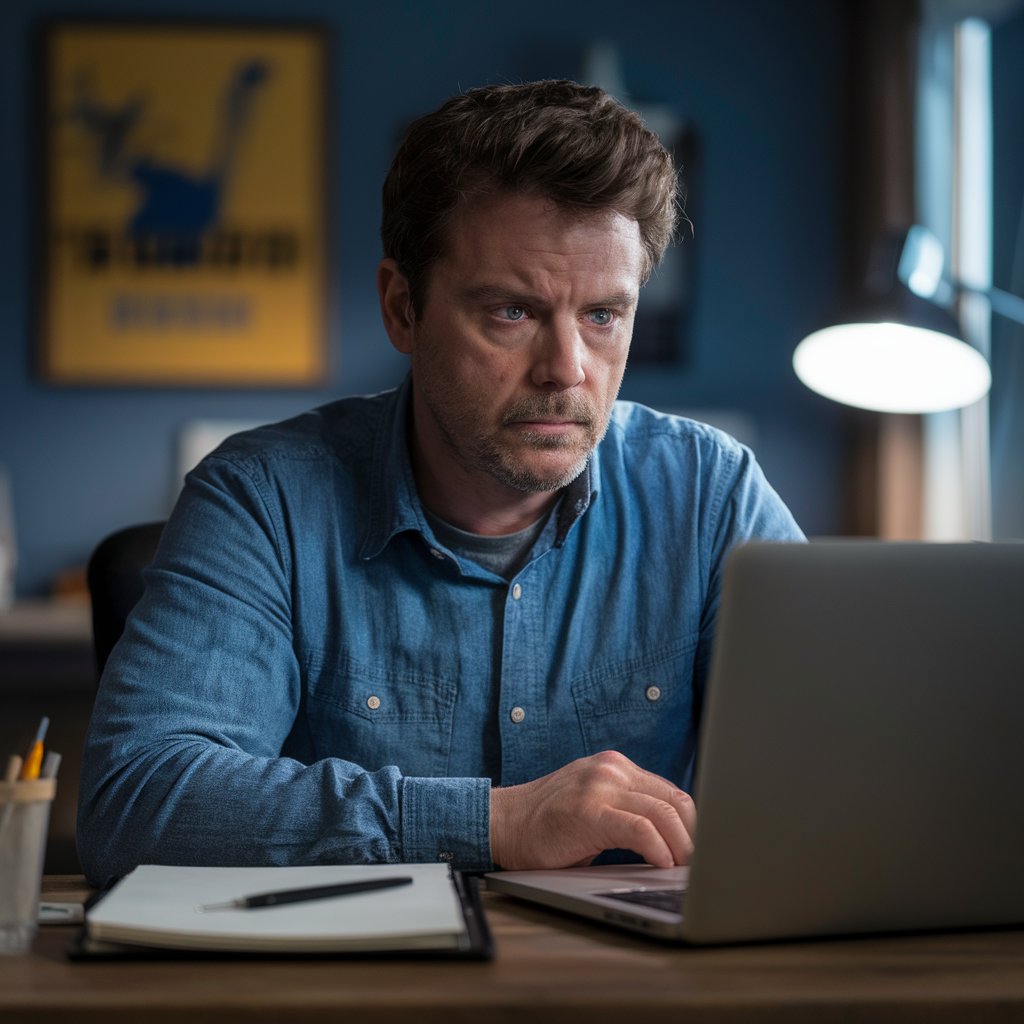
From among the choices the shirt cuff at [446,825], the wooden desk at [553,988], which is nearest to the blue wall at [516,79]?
the shirt cuff at [446,825]

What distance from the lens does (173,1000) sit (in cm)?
64

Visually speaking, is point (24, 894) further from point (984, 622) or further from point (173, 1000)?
point (984, 622)

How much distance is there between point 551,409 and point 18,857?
0.70 metres

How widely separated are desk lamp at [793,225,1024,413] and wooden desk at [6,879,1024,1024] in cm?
156

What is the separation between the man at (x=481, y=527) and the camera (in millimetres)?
1287

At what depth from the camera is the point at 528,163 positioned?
130 cm

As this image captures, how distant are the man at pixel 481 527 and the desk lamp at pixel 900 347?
0.83m

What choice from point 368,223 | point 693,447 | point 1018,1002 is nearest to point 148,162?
point 368,223

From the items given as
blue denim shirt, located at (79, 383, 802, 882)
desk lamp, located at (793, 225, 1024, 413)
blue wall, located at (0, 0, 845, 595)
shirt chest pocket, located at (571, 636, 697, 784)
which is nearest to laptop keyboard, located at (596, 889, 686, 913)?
blue denim shirt, located at (79, 383, 802, 882)

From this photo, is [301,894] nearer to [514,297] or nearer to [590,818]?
[590,818]

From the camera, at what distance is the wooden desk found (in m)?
0.64

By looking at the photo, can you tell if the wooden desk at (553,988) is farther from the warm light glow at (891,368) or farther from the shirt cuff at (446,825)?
the warm light glow at (891,368)

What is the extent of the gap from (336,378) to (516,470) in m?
2.49

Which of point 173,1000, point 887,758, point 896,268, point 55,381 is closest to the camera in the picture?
point 173,1000
